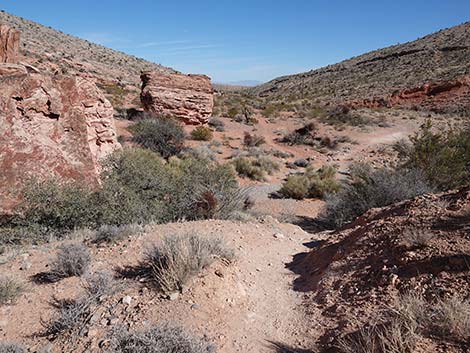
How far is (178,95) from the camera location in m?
20.3

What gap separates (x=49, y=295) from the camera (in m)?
4.05

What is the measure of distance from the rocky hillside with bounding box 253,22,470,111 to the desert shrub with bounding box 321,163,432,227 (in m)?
30.7

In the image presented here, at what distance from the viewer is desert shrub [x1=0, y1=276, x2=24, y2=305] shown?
3.93m

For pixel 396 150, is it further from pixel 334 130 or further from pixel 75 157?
pixel 75 157

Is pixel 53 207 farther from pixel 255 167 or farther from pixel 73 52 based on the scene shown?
pixel 73 52

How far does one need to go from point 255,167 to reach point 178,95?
7.68 m

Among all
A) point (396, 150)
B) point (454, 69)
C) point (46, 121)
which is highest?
point (454, 69)

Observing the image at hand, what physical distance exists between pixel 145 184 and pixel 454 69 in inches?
1756

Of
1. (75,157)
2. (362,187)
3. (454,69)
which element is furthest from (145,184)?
(454,69)

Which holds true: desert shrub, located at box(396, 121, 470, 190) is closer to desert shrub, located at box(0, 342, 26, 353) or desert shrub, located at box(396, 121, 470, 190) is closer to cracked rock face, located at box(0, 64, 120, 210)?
cracked rock face, located at box(0, 64, 120, 210)

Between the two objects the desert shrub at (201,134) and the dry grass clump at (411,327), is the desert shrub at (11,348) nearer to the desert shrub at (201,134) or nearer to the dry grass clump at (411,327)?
the dry grass clump at (411,327)

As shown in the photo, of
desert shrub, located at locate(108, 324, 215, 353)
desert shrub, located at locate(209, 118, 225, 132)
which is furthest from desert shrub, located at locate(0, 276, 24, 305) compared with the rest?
desert shrub, located at locate(209, 118, 225, 132)

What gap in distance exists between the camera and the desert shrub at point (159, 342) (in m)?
2.74

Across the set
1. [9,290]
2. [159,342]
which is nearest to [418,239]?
[159,342]
